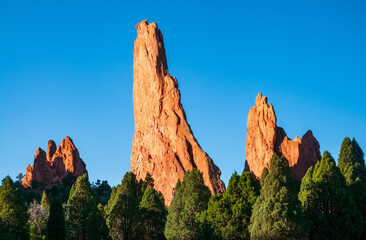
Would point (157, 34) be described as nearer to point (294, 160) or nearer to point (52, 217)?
point (294, 160)

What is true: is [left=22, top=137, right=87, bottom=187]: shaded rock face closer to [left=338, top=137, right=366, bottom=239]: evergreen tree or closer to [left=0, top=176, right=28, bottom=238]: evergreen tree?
[left=0, top=176, right=28, bottom=238]: evergreen tree

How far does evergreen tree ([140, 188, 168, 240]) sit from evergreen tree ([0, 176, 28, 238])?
1358cm

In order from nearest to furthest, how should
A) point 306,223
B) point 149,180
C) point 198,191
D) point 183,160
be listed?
point 306,223, point 198,191, point 149,180, point 183,160

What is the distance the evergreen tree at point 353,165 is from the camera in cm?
5738

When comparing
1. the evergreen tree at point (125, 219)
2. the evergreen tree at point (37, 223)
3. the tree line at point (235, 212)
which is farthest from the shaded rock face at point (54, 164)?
the evergreen tree at point (125, 219)

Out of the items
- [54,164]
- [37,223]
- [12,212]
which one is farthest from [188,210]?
[54,164]

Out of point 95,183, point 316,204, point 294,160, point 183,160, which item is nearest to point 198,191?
point 316,204

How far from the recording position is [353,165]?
205 feet

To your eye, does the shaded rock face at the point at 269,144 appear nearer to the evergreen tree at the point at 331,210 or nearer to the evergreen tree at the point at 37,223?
the evergreen tree at the point at 37,223

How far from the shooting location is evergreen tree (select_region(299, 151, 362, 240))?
4897cm

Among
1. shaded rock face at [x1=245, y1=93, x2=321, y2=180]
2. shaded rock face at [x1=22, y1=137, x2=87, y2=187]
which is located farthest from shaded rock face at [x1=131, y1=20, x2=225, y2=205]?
shaded rock face at [x1=22, y1=137, x2=87, y2=187]

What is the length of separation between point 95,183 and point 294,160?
6112cm

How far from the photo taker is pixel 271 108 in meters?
108

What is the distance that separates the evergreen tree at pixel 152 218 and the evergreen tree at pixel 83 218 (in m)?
5.72
